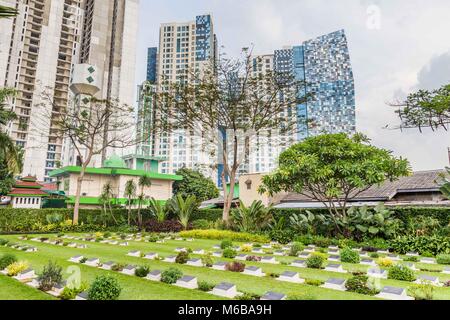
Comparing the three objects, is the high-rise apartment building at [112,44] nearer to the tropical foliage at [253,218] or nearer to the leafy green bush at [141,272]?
the tropical foliage at [253,218]

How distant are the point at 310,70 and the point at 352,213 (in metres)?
110

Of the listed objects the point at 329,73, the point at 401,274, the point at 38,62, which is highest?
the point at 329,73

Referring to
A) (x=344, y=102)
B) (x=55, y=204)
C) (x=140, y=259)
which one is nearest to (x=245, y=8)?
(x=140, y=259)

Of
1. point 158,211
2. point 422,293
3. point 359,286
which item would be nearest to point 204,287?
point 359,286

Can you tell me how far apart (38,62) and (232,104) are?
74.4m

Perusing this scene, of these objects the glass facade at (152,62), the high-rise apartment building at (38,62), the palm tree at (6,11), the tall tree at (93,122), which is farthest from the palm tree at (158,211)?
the glass facade at (152,62)

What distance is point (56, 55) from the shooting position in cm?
7925

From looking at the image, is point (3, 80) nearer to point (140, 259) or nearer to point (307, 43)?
point (140, 259)

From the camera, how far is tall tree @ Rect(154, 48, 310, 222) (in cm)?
2255

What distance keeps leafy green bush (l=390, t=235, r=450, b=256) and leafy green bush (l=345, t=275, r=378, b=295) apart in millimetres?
7641

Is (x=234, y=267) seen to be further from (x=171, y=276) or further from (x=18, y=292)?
(x=18, y=292)

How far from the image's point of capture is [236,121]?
77.0 ft

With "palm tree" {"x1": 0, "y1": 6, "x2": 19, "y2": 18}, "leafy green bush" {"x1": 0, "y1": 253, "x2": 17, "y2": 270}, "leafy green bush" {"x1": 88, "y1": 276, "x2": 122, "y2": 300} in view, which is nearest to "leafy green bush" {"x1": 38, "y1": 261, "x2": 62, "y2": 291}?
"leafy green bush" {"x1": 88, "y1": 276, "x2": 122, "y2": 300}

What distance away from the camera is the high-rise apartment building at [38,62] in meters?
71.1
